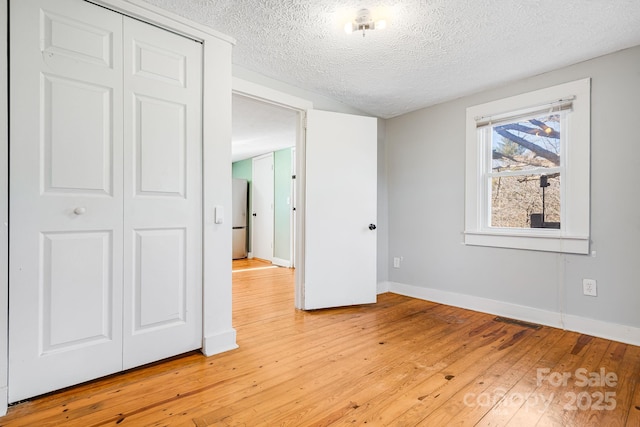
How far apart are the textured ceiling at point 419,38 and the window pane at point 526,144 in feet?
1.39

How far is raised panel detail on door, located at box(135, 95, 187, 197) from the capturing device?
186cm

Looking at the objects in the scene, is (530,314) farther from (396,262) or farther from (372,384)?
(372,384)

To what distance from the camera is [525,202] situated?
9.42 ft

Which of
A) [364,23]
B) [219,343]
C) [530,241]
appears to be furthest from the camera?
[530,241]

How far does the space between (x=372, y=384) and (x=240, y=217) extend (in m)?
5.38

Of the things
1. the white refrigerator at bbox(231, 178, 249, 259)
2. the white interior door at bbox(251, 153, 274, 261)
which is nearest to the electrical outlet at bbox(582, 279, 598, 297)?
the white interior door at bbox(251, 153, 274, 261)

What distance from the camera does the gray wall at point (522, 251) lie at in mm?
2289

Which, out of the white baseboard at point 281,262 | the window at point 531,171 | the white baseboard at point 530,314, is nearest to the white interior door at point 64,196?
the white baseboard at point 530,314

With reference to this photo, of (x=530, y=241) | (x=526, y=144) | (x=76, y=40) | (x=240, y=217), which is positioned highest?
(x=76, y=40)

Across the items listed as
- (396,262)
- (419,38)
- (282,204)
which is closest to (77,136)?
(419,38)

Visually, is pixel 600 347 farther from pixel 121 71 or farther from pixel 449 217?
pixel 121 71

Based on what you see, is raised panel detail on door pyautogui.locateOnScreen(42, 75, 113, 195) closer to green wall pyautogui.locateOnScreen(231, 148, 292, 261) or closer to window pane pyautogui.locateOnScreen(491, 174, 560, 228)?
window pane pyautogui.locateOnScreen(491, 174, 560, 228)

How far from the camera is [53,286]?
62.7 inches

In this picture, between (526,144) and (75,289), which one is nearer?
(75,289)
